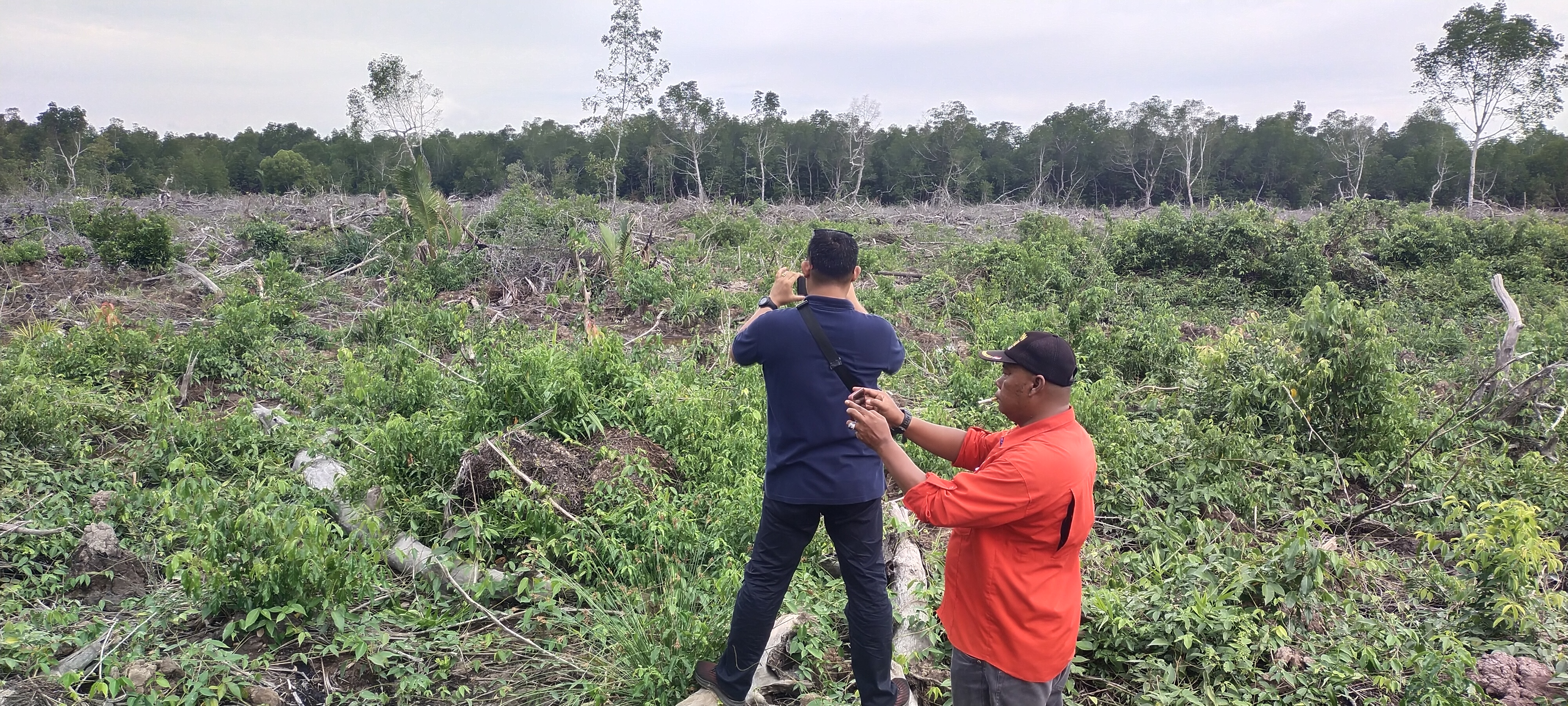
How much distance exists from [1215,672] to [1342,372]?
3527mm

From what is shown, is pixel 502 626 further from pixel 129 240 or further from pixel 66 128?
pixel 66 128

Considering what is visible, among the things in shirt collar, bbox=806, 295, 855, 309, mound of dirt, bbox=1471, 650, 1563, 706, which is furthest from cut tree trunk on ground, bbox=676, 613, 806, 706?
mound of dirt, bbox=1471, 650, 1563, 706

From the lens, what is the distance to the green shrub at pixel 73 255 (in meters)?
12.5

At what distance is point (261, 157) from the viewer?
38.6 m

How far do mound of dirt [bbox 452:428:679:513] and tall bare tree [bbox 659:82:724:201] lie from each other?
34.6 metres

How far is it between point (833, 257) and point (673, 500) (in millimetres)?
2285

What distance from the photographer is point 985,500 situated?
2.04 metres

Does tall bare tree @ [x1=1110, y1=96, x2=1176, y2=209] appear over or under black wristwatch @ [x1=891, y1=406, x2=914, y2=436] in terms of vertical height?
over

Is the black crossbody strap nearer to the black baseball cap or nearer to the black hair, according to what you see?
the black hair

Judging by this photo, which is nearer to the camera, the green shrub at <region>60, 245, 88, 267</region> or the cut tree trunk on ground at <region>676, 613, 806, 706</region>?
the cut tree trunk on ground at <region>676, 613, 806, 706</region>

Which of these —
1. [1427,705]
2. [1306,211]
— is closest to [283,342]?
[1427,705]

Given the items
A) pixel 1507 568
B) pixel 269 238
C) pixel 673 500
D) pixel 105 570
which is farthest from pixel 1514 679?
pixel 269 238

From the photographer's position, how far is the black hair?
276 cm

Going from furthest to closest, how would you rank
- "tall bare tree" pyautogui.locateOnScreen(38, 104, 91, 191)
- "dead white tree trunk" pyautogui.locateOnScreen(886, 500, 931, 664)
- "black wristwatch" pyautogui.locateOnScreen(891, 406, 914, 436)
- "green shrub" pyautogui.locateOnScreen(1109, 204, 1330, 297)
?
1. "tall bare tree" pyautogui.locateOnScreen(38, 104, 91, 191)
2. "green shrub" pyautogui.locateOnScreen(1109, 204, 1330, 297)
3. "dead white tree trunk" pyautogui.locateOnScreen(886, 500, 931, 664)
4. "black wristwatch" pyautogui.locateOnScreen(891, 406, 914, 436)
